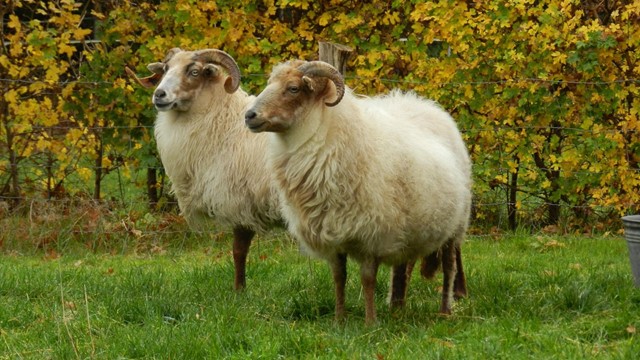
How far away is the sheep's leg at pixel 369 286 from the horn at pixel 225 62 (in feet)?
6.77

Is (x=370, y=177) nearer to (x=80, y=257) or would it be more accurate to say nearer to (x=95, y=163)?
(x=80, y=257)

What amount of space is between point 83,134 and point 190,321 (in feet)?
15.5

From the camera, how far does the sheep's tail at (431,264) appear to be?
6.52m

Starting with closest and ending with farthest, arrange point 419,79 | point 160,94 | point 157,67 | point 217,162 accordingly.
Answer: point 160,94 < point 217,162 < point 157,67 < point 419,79

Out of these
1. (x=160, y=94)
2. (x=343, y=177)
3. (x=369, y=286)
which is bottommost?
(x=369, y=286)

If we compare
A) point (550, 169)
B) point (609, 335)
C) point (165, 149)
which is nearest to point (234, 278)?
point (165, 149)

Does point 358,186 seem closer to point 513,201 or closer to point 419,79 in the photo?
point 419,79

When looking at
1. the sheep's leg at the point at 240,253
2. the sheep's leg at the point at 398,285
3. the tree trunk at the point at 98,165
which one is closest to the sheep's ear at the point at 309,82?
the sheep's leg at the point at 398,285

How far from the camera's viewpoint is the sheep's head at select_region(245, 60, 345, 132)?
5387mm

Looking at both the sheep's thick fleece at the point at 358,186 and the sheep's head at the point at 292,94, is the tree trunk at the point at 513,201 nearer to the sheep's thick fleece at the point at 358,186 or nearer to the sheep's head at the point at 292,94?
the sheep's thick fleece at the point at 358,186

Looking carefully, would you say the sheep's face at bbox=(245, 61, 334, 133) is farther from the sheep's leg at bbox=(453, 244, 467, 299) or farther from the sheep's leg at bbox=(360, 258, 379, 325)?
the sheep's leg at bbox=(453, 244, 467, 299)

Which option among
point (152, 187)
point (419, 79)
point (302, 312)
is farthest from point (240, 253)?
point (152, 187)

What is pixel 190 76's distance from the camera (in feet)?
23.1

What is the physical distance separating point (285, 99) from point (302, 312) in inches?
50.8
